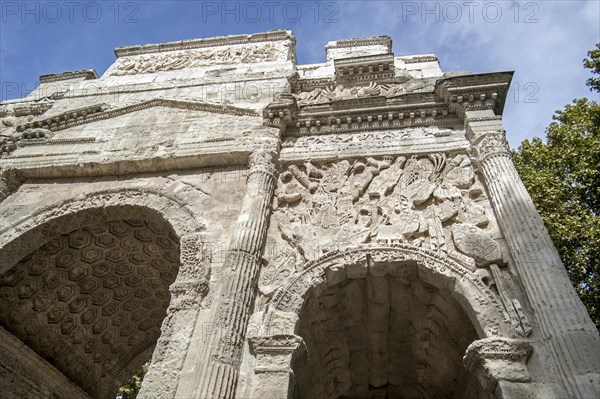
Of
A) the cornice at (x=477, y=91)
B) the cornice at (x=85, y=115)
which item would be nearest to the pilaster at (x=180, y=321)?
the cornice at (x=85, y=115)

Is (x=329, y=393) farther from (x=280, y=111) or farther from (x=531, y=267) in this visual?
(x=280, y=111)

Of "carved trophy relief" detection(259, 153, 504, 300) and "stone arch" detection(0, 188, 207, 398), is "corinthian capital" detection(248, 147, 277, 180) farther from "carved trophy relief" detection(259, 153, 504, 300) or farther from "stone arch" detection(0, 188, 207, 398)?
"stone arch" detection(0, 188, 207, 398)

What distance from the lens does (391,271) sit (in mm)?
6027

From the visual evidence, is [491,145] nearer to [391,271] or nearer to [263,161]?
[391,271]

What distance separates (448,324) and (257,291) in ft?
9.06

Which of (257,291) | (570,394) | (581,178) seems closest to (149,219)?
(257,291)

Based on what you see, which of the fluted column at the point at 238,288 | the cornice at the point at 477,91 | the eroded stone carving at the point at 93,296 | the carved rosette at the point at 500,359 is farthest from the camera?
the eroded stone carving at the point at 93,296

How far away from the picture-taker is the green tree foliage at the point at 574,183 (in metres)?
11.0

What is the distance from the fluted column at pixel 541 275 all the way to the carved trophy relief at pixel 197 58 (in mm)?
6473

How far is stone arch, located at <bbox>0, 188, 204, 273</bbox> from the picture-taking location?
7180 mm

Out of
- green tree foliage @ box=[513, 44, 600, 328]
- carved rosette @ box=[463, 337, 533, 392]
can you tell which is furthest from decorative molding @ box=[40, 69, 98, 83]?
green tree foliage @ box=[513, 44, 600, 328]

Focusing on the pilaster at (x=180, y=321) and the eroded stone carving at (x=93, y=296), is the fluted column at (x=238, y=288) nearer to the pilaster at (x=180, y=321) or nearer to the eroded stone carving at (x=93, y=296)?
the pilaster at (x=180, y=321)

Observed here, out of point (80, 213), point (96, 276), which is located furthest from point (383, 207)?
point (96, 276)

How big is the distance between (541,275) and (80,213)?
7.10m
